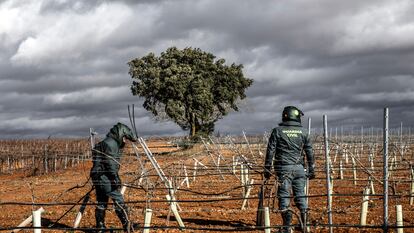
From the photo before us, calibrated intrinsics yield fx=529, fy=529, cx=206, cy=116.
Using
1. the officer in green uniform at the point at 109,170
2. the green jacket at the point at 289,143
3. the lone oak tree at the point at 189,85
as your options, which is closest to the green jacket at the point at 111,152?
the officer in green uniform at the point at 109,170

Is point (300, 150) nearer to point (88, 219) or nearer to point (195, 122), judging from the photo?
point (88, 219)

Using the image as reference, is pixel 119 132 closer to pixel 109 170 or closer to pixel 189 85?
pixel 109 170

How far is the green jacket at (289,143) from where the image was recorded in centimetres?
791

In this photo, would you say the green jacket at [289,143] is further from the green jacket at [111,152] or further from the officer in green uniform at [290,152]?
the green jacket at [111,152]

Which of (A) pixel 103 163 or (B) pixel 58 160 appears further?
(B) pixel 58 160

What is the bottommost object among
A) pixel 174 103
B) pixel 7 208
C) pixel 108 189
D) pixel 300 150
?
pixel 7 208

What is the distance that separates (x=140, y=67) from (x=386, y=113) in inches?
1294

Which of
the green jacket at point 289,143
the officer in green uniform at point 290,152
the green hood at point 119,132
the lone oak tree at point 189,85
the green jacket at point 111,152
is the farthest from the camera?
the lone oak tree at point 189,85

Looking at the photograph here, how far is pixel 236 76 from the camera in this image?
1547 inches

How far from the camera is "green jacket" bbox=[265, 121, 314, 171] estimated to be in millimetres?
7914

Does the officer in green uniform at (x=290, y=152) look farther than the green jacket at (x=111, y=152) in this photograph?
No

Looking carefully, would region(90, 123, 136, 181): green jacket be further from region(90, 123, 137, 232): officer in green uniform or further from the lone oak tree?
the lone oak tree

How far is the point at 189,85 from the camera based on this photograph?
37156 millimetres

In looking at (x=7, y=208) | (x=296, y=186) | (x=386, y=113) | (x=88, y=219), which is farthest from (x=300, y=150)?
(x=7, y=208)
